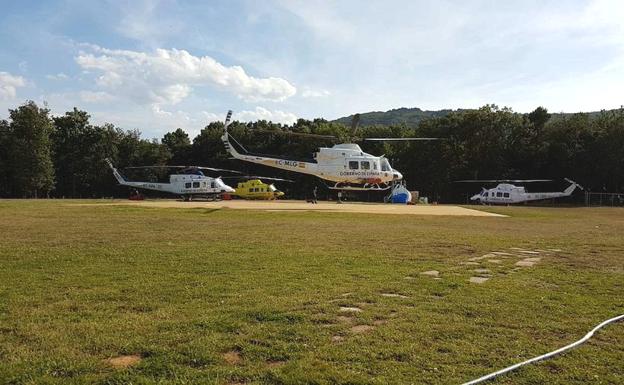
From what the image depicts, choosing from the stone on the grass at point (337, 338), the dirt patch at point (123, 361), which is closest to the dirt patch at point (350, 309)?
the stone on the grass at point (337, 338)

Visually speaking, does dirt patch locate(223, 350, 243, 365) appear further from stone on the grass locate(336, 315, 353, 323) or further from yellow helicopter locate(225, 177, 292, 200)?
yellow helicopter locate(225, 177, 292, 200)

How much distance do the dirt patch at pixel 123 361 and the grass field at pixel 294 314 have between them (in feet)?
0.09

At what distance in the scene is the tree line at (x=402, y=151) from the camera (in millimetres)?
64438

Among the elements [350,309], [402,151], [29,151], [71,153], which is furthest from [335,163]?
[71,153]

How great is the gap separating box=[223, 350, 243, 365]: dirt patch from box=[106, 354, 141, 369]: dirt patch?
A: 84cm

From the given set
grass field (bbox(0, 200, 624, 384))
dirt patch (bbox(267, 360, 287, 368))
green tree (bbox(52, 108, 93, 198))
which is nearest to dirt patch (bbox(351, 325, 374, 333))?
grass field (bbox(0, 200, 624, 384))

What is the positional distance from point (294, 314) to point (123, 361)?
2.31 m

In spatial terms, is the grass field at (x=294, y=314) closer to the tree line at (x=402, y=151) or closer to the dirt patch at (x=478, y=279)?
the dirt patch at (x=478, y=279)

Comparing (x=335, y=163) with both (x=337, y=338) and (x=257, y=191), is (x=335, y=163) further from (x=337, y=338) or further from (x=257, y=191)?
(x=337, y=338)

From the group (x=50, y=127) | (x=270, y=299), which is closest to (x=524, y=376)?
(x=270, y=299)

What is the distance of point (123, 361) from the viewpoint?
15.9 feet

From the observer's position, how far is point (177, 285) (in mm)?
8328

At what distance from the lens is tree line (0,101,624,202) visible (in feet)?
211

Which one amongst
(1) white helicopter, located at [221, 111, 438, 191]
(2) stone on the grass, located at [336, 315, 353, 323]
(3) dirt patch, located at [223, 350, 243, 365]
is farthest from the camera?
(1) white helicopter, located at [221, 111, 438, 191]
